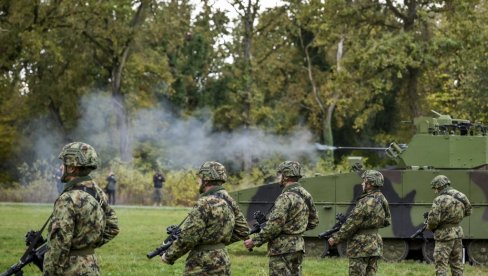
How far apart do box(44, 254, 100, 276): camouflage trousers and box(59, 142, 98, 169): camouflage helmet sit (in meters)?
0.89

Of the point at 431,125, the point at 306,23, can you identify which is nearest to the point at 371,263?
the point at 431,125

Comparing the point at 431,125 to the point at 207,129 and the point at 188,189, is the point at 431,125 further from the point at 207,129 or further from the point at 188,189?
the point at 207,129

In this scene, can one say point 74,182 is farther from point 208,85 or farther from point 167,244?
point 208,85

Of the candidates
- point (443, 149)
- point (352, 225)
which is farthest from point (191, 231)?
point (443, 149)

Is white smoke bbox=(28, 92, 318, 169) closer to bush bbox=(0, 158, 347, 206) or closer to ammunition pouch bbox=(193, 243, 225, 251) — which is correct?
bush bbox=(0, 158, 347, 206)

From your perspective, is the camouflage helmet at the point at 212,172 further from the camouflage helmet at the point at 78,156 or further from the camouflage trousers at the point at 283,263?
the camouflage trousers at the point at 283,263

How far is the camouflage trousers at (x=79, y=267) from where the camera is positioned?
28.1ft

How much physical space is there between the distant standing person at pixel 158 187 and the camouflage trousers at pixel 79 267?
29.7 metres

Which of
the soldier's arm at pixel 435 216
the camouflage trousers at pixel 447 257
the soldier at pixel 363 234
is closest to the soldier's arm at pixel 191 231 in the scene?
the soldier at pixel 363 234

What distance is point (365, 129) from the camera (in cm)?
5041

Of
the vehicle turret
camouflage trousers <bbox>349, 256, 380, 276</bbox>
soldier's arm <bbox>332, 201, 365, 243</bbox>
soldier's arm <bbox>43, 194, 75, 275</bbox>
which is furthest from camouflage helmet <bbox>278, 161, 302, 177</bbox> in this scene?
the vehicle turret

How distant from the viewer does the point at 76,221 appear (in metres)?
8.66

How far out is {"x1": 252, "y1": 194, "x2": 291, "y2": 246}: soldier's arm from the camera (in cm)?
1143

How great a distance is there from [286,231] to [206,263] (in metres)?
2.08
